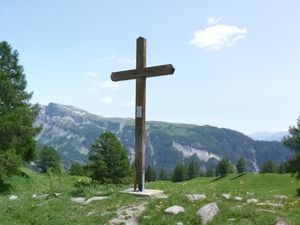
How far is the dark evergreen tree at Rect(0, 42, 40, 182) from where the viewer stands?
36.0 metres

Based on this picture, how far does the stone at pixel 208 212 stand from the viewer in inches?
492

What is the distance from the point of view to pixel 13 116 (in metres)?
37.9

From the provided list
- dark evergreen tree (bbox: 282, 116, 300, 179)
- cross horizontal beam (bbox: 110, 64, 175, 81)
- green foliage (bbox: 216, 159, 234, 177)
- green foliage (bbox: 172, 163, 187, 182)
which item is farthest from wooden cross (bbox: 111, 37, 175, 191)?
green foliage (bbox: 172, 163, 187, 182)

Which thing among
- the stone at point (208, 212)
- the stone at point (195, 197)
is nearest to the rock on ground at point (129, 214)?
the stone at point (195, 197)

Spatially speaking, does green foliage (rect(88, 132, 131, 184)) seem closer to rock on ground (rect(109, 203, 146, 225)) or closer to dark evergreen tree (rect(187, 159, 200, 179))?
rock on ground (rect(109, 203, 146, 225))

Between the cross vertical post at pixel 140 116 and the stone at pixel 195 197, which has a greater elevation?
the cross vertical post at pixel 140 116

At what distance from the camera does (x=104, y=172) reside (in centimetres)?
5956

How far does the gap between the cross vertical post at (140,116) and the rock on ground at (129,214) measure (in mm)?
2581

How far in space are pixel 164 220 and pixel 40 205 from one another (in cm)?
535

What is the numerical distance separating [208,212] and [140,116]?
5724 mm

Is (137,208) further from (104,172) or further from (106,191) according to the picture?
(104,172)

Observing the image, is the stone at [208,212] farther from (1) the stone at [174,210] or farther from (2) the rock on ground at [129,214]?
(2) the rock on ground at [129,214]

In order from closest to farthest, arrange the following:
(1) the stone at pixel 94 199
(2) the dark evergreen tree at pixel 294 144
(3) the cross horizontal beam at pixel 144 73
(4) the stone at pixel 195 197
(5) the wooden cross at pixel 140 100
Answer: (4) the stone at pixel 195 197 → (1) the stone at pixel 94 199 → (3) the cross horizontal beam at pixel 144 73 → (5) the wooden cross at pixel 140 100 → (2) the dark evergreen tree at pixel 294 144

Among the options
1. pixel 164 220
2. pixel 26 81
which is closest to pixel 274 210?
pixel 164 220
